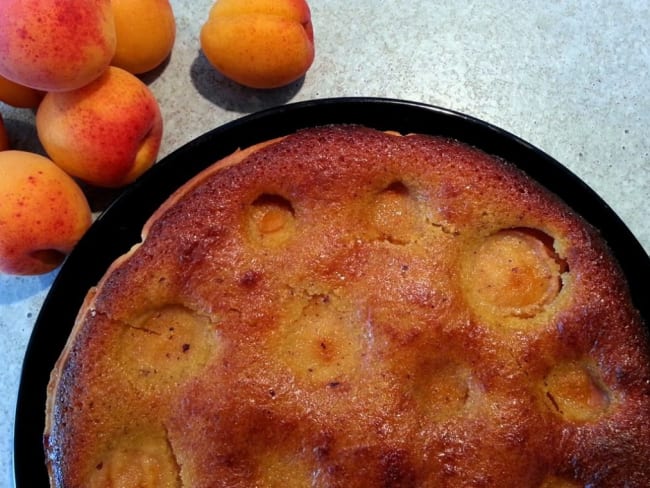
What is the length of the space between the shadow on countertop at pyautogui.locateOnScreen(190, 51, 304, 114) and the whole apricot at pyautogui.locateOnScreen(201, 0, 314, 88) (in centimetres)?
7

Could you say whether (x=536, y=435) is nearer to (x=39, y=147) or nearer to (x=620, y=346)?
(x=620, y=346)

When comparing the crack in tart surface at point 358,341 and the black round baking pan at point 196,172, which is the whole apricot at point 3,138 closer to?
the black round baking pan at point 196,172

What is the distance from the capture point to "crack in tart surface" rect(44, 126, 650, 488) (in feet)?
3.05

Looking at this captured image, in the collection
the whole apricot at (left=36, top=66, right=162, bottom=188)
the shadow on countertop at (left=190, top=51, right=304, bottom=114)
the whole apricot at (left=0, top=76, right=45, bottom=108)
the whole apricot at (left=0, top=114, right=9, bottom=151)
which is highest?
the shadow on countertop at (left=190, top=51, right=304, bottom=114)

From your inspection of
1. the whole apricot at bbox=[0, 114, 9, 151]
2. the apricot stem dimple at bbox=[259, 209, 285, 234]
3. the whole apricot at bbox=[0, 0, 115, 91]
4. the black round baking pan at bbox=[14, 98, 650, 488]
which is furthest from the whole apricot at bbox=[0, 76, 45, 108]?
the apricot stem dimple at bbox=[259, 209, 285, 234]

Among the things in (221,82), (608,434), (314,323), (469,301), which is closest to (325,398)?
(314,323)

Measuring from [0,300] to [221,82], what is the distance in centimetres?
56

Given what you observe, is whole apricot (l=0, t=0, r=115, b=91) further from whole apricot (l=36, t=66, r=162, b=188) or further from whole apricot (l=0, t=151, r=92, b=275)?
whole apricot (l=0, t=151, r=92, b=275)

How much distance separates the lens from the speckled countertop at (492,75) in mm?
1271

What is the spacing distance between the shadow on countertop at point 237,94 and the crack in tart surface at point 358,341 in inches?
11.3

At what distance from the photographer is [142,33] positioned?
1172mm

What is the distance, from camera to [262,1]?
3.72ft

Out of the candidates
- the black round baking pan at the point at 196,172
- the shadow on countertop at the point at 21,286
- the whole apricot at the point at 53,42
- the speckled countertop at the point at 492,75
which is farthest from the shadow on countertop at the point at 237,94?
the shadow on countertop at the point at 21,286

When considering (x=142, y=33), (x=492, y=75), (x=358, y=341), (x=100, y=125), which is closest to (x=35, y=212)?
(x=100, y=125)
